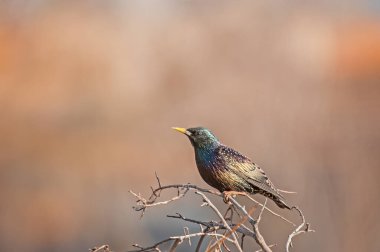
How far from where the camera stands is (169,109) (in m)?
6.75

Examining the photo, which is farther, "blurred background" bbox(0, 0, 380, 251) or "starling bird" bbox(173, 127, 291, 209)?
"blurred background" bbox(0, 0, 380, 251)

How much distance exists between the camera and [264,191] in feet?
7.72

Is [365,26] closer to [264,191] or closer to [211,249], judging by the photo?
[264,191]

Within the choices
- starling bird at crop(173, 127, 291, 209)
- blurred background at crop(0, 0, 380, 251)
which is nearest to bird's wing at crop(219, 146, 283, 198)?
starling bird at crop(173, 127, 291, 209)

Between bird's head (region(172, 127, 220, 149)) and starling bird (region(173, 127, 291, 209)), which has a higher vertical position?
bird's head (region(172, 127, 220, 149))

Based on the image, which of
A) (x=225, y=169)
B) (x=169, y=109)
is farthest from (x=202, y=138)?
(x=169, y=109)

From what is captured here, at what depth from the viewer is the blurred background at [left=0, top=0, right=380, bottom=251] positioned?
555 cm

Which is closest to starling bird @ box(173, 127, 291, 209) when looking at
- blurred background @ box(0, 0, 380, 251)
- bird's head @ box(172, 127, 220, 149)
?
bird's head @ box(172, 127, 220, 149)

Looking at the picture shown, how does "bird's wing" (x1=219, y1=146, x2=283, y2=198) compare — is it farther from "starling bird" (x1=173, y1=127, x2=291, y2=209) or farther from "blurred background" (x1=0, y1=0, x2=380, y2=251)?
"blurred background" (x1=0, y1=0, x2=380, y2=251)

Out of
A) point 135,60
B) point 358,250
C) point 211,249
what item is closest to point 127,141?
point 135,60

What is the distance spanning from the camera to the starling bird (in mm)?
2350

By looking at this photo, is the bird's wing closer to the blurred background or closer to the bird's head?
the bird's head

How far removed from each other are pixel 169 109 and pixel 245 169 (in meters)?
4.36

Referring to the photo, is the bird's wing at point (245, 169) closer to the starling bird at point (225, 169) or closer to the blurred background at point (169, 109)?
the starling bird at point (225, 169)
